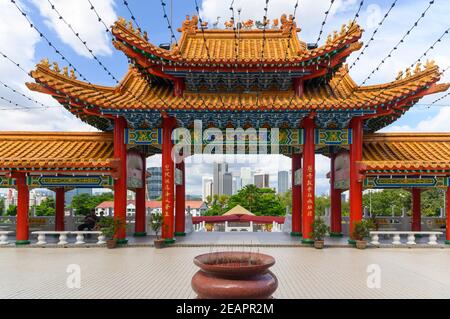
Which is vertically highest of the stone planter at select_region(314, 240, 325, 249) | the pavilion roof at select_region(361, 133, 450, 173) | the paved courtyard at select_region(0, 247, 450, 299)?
the pavilion roof at select_region(361, 133, 450, 173)

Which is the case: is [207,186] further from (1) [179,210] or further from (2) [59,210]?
(1) [179,210]

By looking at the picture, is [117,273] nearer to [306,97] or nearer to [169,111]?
[169,111]

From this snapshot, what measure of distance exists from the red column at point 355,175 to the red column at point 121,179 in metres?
8.34

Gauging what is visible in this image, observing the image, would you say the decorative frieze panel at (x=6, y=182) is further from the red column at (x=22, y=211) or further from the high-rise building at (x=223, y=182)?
the high-rise building at (x=223, y=182)

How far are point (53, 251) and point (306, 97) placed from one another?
10.7 metres

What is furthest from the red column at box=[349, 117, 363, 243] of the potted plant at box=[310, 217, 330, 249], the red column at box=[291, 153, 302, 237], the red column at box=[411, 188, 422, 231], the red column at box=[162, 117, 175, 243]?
the red column at box=[162, 117, 175, 243]

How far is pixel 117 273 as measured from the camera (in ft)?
29.4

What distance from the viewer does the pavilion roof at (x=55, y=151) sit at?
12.9 metres

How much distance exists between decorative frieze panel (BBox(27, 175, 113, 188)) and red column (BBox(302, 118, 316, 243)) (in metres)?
7.20

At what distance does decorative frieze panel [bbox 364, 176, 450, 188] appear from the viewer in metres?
13.5

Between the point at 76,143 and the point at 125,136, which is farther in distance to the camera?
the point at 76,143

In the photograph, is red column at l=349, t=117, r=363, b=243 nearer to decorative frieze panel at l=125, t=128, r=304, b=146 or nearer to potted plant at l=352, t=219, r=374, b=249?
potted plant at l=352, t=219, r=374, b=249

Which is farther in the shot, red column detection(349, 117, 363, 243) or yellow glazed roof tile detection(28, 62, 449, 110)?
red column detection(349, 117, 363, 243)
